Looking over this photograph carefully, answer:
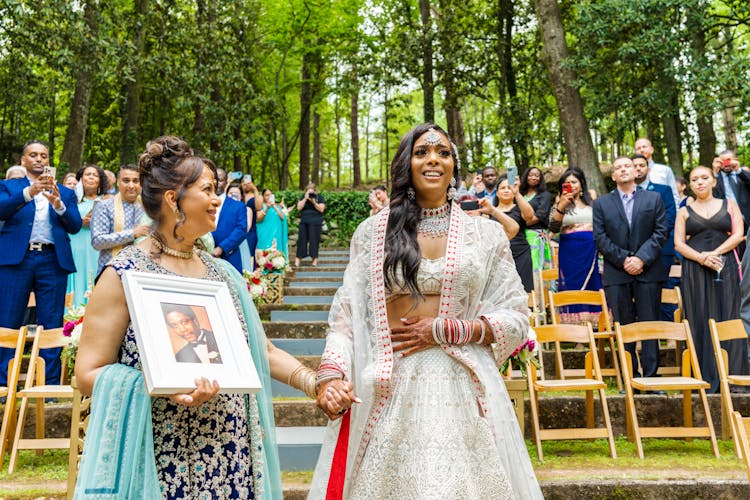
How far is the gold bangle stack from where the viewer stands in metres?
2.22

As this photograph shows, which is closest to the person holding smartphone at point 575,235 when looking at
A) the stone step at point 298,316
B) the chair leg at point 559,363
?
the chair leg at point 559,363

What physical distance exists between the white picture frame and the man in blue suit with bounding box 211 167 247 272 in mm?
5356

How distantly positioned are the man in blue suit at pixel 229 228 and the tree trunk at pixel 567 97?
5.59 meters

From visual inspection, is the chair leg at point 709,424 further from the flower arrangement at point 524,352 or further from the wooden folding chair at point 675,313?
the flower arrangement at point 524,352

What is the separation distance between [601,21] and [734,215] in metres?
5.94

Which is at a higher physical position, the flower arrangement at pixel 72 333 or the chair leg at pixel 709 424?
the flower arrangement at pixel 72 333

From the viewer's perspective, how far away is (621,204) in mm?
6043

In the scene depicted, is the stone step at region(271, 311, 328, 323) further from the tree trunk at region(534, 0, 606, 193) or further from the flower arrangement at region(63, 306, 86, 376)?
the tree trunk at region(534, 0, 606, 193)

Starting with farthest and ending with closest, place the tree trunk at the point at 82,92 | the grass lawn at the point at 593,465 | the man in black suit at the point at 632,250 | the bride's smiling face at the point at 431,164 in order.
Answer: the tree trunk at the point at 82,92 → the man in black suit at the point at 632,250 → the grass lawn at the point at 593,465 → the bride's smiling face at the point at 431,164

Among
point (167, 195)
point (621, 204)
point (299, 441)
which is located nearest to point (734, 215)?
point (621, 204)

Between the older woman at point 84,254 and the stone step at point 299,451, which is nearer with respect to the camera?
the stone step at point 299,451

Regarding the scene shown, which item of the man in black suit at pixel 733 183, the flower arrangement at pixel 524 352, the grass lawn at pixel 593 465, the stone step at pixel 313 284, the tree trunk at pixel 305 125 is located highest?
the tree trunk at pixel 305 125

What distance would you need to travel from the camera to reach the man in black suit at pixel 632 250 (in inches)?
226

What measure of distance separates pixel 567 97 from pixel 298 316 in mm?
5873
